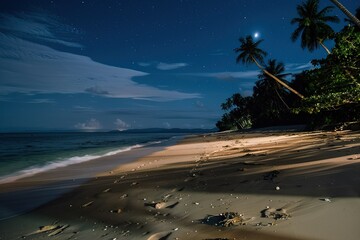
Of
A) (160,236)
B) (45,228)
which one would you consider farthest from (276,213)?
(45,228)

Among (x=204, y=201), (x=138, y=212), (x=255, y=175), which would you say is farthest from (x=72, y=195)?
(x=255, y=175)

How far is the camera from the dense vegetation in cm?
967

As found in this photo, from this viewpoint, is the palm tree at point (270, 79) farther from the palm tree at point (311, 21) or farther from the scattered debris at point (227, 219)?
the scattered debris at point (227, 219)

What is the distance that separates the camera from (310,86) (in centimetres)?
1477

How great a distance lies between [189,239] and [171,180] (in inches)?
138

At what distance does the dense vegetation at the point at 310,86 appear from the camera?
9.67 m

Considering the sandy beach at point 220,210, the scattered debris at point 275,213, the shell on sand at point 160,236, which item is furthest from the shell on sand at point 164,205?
the scattered debris at point 275,213

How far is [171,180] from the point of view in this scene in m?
6.39

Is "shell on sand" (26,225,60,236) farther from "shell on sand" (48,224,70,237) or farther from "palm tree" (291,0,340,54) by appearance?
"palm tree" (291,0,340,54)

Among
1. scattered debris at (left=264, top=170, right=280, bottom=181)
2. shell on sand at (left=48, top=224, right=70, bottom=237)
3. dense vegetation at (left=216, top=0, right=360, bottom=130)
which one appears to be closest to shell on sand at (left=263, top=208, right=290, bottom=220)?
scattered debris at (left=264, top=170, right=280, bottom=181)

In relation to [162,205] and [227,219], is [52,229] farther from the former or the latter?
[227,219]

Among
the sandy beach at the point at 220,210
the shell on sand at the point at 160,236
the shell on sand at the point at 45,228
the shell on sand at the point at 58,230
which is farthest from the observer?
the shell on sand at the point at 45,228

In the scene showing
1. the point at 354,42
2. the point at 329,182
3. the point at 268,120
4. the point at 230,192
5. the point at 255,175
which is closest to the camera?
the point at 329,182

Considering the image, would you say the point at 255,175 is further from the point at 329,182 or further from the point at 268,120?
the point at 268,120
